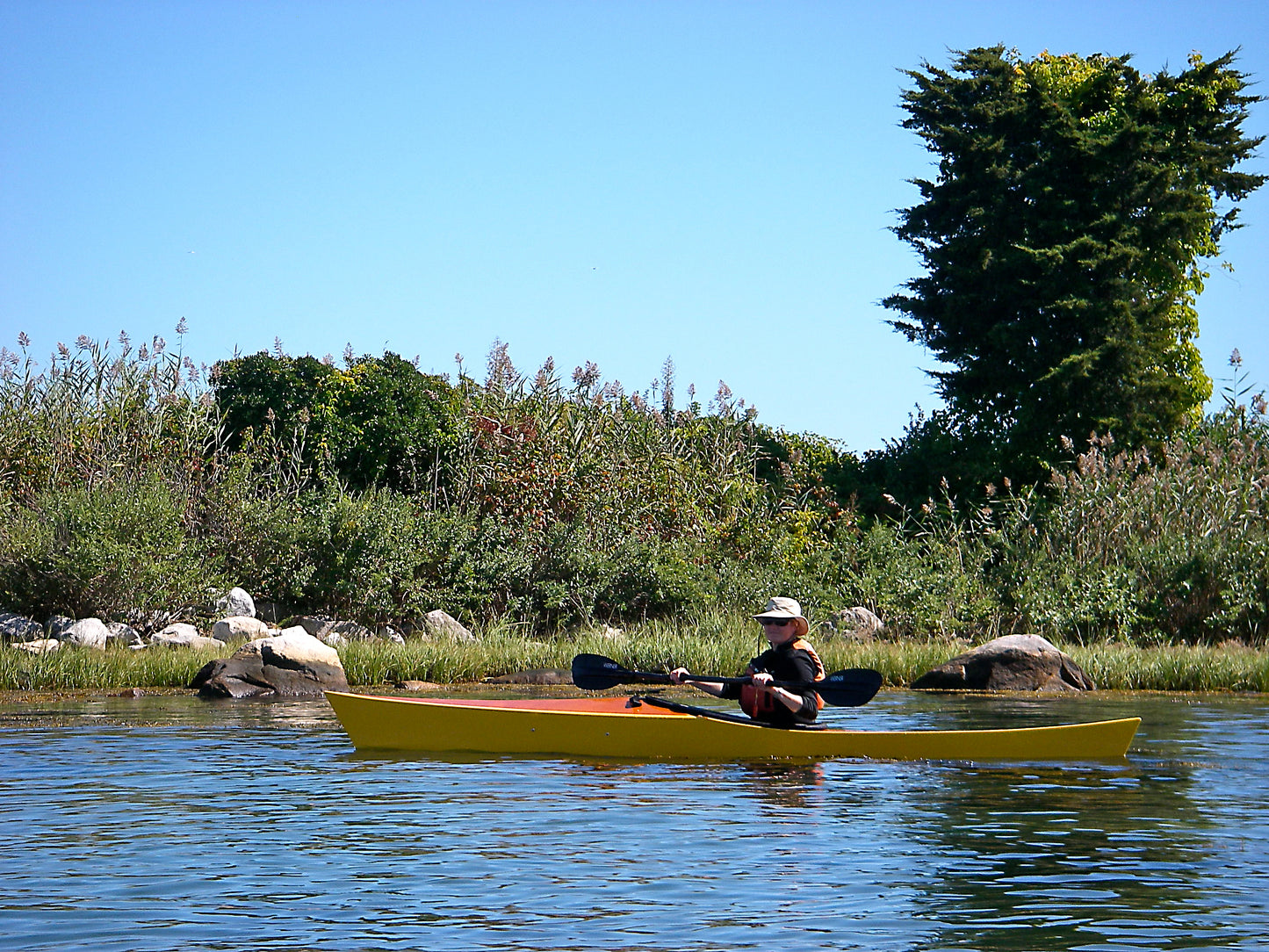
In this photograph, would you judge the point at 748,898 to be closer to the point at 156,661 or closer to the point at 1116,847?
the point at 1116,847

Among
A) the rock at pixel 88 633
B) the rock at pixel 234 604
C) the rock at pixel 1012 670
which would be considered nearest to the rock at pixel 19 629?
the rock at pixel 88 633


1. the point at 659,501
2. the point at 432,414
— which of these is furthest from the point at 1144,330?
the point at 432,414

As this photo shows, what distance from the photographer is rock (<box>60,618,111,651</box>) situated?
1527 centimetres

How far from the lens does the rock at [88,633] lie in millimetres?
15266

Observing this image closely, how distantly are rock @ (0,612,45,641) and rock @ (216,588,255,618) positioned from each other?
1.97 metres

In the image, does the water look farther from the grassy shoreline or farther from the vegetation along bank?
the vegetation along bank

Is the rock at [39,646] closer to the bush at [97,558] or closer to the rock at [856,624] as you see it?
the bush at [97,558]

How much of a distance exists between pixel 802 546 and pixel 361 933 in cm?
1552

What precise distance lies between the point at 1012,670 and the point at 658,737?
5744 mm

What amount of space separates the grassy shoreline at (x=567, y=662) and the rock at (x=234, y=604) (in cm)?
155

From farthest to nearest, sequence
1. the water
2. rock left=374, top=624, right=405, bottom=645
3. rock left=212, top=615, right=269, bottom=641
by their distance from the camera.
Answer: rock left=374, top=624, right=405, bottom=645 < rock left=212, top=615, right=269, bottom=641 < the water

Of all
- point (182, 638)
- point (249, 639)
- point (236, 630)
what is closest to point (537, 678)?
point (249, 639)

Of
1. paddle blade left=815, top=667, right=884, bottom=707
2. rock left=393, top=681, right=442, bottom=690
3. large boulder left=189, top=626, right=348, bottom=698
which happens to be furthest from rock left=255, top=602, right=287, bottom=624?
paddle blade left=815, top=667, right=884, bottom=707

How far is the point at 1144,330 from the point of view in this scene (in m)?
25.9
